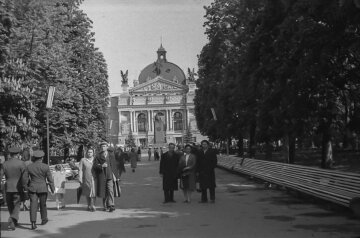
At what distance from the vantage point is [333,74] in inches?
784

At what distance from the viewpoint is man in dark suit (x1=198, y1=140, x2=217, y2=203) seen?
1583 centimetres

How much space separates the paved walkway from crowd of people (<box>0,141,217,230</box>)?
0.39 meters

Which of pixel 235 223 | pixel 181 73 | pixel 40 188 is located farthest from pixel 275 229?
pixel 181 73

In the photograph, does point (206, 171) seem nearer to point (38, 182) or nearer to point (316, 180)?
point (316, 180)

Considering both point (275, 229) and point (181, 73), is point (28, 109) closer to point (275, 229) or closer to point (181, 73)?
point (275, 229)

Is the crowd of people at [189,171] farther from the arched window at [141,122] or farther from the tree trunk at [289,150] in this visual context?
the arched window at [141,122]

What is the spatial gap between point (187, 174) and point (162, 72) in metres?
142

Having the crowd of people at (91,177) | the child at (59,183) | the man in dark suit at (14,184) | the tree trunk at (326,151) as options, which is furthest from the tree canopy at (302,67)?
the child at (59,183)

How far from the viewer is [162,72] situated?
517 feet

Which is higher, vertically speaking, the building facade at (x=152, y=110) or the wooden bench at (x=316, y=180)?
the building facade at (x=152, y=110)

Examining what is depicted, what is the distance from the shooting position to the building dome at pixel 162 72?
15425 cm

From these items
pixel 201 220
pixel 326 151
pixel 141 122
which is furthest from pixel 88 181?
pixel 141 122

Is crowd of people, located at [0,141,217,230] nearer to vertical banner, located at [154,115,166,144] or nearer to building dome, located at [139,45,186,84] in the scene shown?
vertical banner, located at [154,115,166,144]

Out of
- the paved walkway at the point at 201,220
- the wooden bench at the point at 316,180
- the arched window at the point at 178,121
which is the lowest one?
the paved walkway at the point at 201,220
